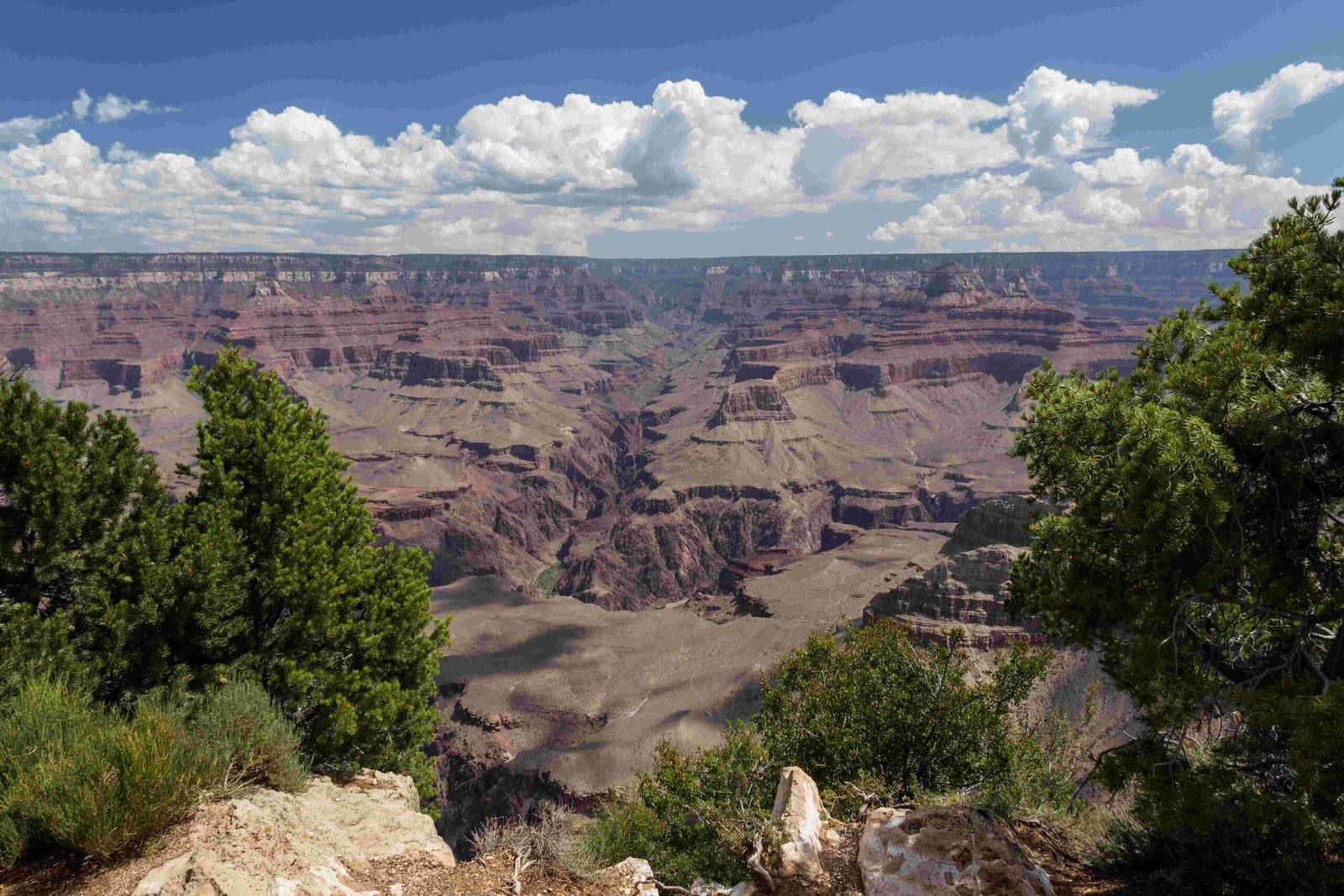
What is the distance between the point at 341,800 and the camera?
15.8 m

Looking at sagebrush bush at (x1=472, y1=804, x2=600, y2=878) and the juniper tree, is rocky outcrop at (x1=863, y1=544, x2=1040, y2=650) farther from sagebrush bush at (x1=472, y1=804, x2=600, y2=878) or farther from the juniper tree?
sagebrush bush at (x1=472, y1=804, x2=600, y2=878)

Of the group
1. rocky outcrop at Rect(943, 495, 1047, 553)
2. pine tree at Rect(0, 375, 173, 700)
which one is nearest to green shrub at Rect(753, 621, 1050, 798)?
pine tree at Rect(0, 375, 173, 700)

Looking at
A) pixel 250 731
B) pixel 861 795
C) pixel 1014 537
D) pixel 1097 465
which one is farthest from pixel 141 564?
pixel 1014 537

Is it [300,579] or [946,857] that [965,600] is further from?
[300,579]

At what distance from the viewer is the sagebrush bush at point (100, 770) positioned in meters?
9.52

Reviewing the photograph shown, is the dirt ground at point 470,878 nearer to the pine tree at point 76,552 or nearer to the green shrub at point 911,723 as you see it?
the green shrub at point 911,723

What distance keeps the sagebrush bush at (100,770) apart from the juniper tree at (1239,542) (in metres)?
14.1

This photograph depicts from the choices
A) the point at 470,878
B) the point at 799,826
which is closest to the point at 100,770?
the point at 470,878

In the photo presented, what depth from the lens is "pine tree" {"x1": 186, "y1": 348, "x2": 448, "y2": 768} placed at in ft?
61.0

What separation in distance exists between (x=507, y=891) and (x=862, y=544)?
139524mm

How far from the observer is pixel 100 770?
980 centimetres

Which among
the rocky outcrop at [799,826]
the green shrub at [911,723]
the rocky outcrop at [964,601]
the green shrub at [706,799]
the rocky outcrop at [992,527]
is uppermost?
the rocky outcrop at [799,826]

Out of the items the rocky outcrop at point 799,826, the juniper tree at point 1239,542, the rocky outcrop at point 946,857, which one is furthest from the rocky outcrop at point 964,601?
the juniper tree at point 1239,542

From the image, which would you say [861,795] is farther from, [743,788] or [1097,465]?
[1097,465]
